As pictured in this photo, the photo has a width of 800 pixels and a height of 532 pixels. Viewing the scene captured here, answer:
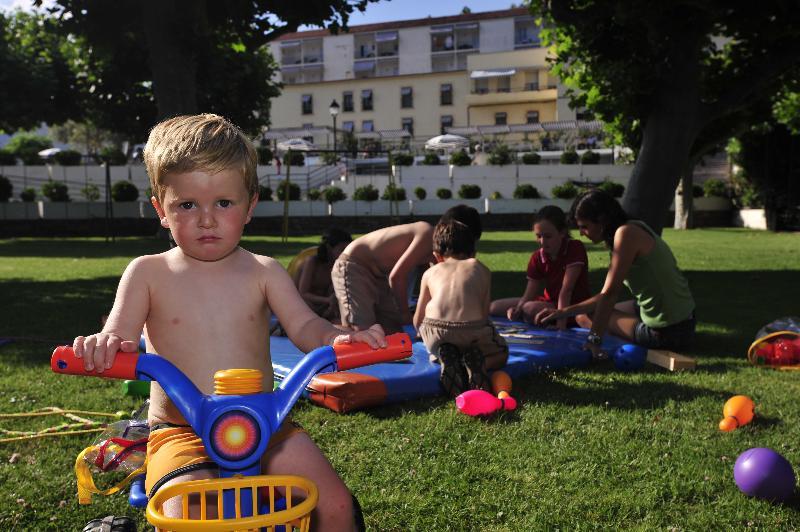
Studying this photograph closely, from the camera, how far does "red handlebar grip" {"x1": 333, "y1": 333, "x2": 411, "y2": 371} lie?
81.7 inches

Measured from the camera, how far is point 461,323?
5598mm

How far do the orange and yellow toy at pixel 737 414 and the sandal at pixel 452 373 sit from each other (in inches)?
69.5

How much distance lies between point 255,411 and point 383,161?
44506mm

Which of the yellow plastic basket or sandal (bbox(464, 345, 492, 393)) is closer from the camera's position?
the yellow plastic basket

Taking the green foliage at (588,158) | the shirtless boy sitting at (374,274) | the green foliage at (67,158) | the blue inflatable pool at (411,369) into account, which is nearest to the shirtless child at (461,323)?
the blue inflatable pool at (411,369)

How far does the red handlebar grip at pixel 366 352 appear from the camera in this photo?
6.81ft

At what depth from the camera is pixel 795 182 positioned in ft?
97.2

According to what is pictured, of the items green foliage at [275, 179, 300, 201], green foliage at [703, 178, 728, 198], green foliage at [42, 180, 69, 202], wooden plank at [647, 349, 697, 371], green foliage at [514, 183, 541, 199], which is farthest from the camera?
green foliage at [703, 178, 728, 198]

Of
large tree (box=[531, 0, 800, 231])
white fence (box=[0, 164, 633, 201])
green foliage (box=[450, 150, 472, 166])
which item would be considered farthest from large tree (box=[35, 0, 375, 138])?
green foliage (box=[450, 150, 472, 166])

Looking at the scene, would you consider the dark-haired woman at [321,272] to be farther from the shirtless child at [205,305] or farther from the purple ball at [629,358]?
the shirtless child at [205,305]

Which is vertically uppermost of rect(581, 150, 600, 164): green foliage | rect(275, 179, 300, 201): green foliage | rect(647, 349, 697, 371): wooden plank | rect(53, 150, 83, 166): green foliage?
rect(53, 150, 83, 166): green foliage

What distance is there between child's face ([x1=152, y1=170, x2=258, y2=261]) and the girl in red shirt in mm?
5700

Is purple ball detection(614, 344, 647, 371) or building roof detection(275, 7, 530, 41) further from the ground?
building roof detection(275, 7, 530, 41)

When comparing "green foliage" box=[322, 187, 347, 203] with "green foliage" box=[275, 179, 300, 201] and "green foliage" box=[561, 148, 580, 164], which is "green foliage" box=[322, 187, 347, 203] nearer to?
"green foliage" box=[275, 179, 300, 201]
